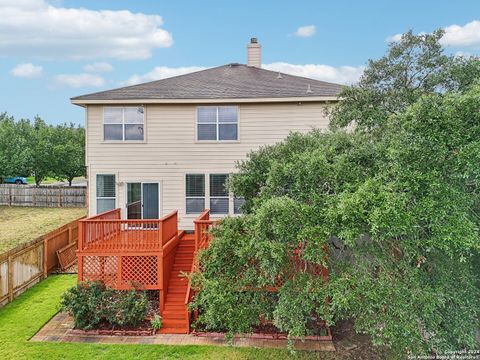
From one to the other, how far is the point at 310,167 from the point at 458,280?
326 centimetres

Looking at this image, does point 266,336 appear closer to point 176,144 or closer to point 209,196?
point 209,196

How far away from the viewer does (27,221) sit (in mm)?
Answer: 20609

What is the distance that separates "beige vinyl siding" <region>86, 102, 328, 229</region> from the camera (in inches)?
522

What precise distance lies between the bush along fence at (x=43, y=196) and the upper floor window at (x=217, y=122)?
17380mm

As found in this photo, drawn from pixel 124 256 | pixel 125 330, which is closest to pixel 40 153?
pixel 124 256

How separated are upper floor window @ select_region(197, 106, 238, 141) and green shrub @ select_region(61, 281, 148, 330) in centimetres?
647

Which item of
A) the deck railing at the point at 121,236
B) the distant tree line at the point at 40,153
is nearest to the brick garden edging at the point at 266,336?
the deck railing at the point at 121,236

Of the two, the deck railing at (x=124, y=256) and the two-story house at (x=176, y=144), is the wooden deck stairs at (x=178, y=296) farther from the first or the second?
the two-story house at (x=176, y=144)

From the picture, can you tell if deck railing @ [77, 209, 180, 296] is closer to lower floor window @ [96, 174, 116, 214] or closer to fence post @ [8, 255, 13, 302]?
fence post @ [8, 255, 13, 302]

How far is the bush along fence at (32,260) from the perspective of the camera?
995 centimetres

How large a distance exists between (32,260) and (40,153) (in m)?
22.4

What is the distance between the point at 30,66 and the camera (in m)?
36.2

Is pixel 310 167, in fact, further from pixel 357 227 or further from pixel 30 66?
pixel 30 66

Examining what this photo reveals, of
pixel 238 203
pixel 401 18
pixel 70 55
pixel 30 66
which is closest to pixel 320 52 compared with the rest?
pixel 401 18
